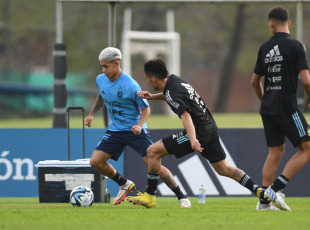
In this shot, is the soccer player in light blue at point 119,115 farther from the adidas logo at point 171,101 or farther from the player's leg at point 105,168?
the adidas logo at point 171,101

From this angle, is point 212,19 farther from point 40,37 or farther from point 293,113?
point 293,113

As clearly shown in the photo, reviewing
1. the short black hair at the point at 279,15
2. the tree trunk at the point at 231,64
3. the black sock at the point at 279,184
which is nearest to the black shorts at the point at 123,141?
the black sock at the point at 279,184

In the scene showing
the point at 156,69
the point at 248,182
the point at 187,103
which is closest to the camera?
the point at 187,103

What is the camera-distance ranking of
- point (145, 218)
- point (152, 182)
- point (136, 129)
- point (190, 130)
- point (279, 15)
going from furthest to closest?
point (136, 129) < point (152, 182) < point (279, 15) < point (190, 130) < point (145, 218)

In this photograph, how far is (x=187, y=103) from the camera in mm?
8047

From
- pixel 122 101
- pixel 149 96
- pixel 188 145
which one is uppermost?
pixel 149 96

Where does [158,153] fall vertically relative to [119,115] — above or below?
below

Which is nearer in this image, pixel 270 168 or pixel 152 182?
pixel 270 168

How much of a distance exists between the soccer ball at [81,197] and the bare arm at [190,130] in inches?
67.7

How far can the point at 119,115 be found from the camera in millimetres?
8914

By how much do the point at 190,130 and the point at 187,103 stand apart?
1.18 ft

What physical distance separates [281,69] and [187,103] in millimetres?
1045

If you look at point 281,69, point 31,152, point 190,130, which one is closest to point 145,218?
point 190,130

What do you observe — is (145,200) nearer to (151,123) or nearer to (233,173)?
(233,173)
